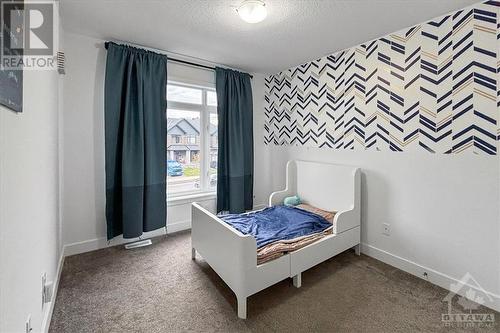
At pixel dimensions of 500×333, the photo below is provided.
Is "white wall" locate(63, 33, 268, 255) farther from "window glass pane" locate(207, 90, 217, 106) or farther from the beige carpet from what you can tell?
"window glass pane" locate(207, 90, 217, 106)

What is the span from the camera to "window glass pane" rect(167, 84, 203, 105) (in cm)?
327

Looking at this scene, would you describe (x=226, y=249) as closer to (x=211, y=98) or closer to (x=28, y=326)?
(x=28, y=326)

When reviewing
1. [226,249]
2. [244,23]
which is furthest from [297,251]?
[244,23]

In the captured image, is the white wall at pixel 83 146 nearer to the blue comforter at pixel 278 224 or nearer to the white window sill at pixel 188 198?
the white window sill at pixel 188 198

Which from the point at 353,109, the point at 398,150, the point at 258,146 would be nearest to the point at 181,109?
the point at 258,146

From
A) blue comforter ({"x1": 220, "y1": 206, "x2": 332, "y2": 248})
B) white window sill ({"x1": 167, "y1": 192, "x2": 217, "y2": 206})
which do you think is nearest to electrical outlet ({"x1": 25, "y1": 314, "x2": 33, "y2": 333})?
blue comforter ({"x1": 220, "y1": 206, "x2": 332, "y2": 248})

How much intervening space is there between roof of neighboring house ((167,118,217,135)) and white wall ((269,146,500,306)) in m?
2.13

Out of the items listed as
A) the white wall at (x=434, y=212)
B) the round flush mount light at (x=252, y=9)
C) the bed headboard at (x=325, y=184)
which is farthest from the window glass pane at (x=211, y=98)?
the white wall at (x=434, y=212)

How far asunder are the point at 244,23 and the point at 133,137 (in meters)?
1.76

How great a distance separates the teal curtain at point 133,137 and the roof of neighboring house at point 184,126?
1.04 feet

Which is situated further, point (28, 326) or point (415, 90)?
point (415, 90)

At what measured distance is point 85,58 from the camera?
261 cm

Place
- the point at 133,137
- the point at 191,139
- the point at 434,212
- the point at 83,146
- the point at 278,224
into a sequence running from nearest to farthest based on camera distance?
the point at 434,212 < the point at 278,224 < the point at 83,146 < the point at 133,137 < the point at 191,139

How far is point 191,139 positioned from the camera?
3.53 meters
